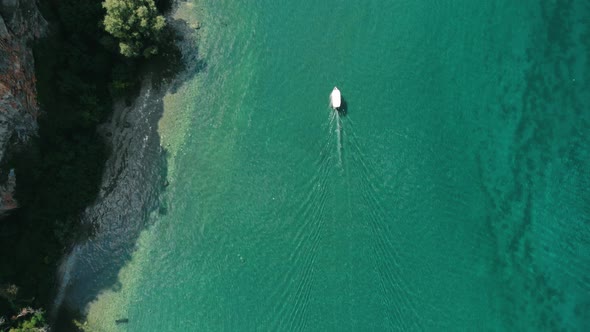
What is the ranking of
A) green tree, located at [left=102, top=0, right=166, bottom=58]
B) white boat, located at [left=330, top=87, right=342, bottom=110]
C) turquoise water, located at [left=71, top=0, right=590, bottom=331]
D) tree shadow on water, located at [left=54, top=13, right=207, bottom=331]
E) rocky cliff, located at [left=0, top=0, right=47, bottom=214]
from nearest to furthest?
1. rocky cliff, located at [left=0, top=0, right=47, bottom=214]
2. green tree, located at [left=102, top=0, right=166, bottom=58]
3. turquoise water, located at [left=71, top=0, right=590, bottom=331]
4. tree shadow on water, located at [left=54, top=13, right=207, bottom=331]
5. white boat, located at [left=330, top=87, right=342, bottom=110]

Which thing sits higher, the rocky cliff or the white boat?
the white boat

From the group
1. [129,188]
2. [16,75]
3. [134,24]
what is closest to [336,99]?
[134,24]

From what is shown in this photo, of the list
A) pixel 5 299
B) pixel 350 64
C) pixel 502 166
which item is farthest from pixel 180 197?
pixel 502 166

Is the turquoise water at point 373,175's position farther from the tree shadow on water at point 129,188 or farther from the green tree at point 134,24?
the green tree at point 134,24

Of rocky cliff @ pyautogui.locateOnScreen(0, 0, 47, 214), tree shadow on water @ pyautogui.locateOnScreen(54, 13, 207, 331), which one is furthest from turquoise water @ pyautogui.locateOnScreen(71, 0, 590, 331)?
rocky cliff @ pyautogui.locateOnScreen(0, 0, 47, 214)

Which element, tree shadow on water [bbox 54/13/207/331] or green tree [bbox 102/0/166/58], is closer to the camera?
green tree [bbox 102/0/166/58]

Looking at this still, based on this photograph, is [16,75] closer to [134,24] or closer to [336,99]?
[134,24]

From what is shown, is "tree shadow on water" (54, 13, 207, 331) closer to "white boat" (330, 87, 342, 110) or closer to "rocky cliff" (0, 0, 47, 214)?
"rocky cliff" (0, 0, 47, 214)

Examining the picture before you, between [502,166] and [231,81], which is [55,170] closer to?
[231,81]

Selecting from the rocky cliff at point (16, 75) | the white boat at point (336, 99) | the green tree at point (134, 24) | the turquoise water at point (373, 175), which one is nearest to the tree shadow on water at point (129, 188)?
the turquoise water at point (373, 175)
